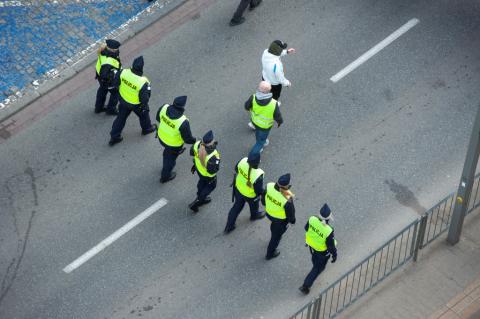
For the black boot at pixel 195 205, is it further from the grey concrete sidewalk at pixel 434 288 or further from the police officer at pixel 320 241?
A: the grey concrete sidewalk at pixel 434 288

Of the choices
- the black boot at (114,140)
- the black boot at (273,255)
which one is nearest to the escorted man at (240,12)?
the black boot at (114,140)

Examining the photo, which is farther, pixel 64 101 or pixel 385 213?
pixel 64 101

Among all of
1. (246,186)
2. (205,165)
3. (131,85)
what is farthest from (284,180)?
(131,85)

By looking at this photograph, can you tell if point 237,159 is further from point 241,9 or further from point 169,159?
point 241,9

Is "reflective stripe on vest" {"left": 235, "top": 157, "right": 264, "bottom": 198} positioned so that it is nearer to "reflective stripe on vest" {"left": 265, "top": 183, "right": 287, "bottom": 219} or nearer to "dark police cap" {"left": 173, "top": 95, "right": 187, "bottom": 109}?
"reflective stripe on vest" {"left": 265, "top": 183, "right": 287, "bottom": 219}

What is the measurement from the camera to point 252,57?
62.7 feet

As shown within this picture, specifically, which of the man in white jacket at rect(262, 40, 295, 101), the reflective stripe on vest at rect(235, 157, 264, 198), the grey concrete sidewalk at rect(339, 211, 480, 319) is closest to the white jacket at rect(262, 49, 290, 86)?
the man in white jacket at rect(262, 40, 295, 101)

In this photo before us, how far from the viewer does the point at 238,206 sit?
15883 millimetres

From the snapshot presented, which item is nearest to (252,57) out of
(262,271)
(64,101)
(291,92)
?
(291,92)

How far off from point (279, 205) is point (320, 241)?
2.76 ft

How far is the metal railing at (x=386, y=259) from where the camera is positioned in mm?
15188

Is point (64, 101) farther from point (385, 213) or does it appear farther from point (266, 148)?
point (385, 213)

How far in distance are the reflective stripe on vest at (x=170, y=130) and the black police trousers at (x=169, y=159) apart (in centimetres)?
16

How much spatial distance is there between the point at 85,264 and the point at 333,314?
4.03m
